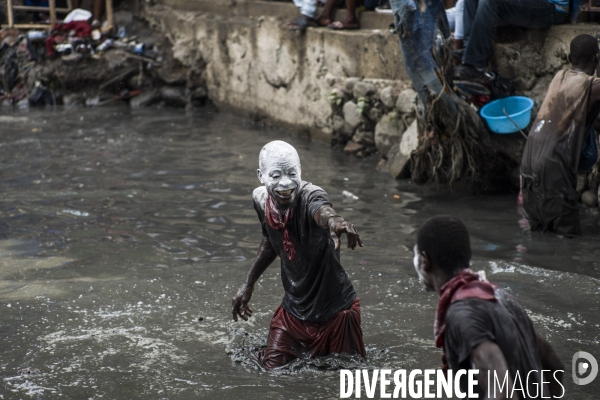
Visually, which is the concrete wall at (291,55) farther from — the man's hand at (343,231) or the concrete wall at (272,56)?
the man's hand at (343,231)

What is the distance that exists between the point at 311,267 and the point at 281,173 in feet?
1.83

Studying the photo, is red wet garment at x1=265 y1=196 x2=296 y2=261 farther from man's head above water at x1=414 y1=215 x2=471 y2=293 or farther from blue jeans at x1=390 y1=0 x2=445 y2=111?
blue jeans at x1=390 y1=0 x2=445 y2=111

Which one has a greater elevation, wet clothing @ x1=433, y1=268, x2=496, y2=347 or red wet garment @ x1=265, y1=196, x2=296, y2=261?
wet clothing @ x1=433, y1=268, x2=496, y2=347

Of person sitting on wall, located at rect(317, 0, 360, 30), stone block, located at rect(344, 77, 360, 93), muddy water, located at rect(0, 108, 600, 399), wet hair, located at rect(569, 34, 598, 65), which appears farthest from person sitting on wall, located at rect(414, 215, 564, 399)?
person sitting on wall, located at rect(317, 0, 360, 30)

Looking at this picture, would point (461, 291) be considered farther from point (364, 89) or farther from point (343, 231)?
point (364, 89)

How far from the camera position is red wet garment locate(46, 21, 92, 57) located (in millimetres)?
15352

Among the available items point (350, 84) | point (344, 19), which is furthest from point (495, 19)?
point (344, 19)

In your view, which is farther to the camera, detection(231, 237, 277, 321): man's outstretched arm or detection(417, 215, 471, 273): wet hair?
detection(231, 237, 277, 321): man's outstretched arm

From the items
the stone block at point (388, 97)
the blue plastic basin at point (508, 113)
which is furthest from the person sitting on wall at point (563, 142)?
the stone block at point (388, 97)

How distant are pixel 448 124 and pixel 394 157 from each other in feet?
4.93

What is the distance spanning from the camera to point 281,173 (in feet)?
14.5

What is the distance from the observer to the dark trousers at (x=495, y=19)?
8.13m

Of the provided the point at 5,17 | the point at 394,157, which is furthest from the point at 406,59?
the point at 5,17

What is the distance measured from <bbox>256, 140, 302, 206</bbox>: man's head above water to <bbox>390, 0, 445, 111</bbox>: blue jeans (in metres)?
3.72
